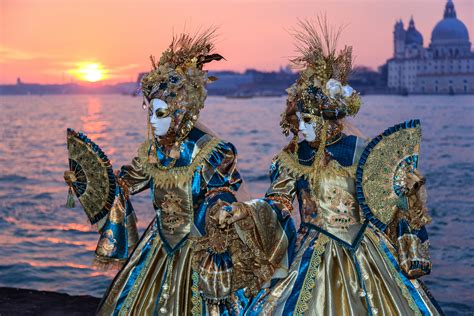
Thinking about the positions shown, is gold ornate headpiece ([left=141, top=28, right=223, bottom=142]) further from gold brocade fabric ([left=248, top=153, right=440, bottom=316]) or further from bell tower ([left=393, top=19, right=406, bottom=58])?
bell tower ([left=393, top=19, right=406, bottom=58])

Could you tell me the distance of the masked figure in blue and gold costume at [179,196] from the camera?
5168mm

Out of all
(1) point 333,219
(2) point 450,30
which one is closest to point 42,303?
(1) point 333,219

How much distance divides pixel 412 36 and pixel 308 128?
473 feet

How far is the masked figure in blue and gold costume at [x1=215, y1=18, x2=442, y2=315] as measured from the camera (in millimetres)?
4930

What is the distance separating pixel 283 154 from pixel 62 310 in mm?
2427

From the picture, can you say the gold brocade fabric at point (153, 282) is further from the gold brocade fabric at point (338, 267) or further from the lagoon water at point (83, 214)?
the lagoon water at point (83, 214)

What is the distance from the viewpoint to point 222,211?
489cm

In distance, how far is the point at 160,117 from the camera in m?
5.30

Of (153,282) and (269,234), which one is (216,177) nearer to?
(269,234)

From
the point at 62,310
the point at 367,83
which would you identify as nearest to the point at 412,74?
the point at 367,83

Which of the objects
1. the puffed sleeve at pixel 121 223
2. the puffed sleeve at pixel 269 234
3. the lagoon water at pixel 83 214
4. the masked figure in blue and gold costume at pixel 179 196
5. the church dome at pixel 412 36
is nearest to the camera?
the puffed sleeve at pixel 269 234

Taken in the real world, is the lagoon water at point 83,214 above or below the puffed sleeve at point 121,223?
below

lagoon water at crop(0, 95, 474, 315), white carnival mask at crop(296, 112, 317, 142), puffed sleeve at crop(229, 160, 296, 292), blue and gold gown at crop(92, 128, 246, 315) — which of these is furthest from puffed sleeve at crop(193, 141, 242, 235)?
lagoon water at crop(0, 95, 474, 315)

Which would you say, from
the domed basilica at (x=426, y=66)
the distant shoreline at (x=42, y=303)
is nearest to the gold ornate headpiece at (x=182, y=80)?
the distant shoreline at (x=42, y=303)
